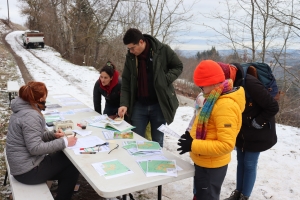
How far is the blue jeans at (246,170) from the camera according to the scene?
8.71ft

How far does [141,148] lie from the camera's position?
2.50m

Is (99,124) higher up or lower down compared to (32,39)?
lower down

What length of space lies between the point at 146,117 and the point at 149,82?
453 mm

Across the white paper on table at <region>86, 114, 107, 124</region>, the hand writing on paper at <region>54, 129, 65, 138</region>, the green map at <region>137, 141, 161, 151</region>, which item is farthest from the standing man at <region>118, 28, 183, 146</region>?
the hand writing on paper at <region>54, 129, 65, 138</region>

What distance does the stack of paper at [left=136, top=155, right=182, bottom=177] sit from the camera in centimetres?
205

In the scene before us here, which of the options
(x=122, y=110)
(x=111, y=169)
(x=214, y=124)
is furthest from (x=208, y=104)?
(x=122, y=110)

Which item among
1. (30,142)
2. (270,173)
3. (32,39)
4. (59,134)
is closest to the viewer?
(30,142)

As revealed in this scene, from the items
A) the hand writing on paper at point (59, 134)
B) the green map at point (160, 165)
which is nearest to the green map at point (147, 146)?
the green map at point (160, 165)

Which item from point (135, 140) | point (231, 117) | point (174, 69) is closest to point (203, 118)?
point (231, 117)

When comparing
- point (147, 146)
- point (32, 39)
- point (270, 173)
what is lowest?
point (270, 173)

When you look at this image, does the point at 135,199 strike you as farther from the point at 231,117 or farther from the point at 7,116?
the point at 7,116

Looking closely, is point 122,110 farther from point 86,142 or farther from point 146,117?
point 86,142

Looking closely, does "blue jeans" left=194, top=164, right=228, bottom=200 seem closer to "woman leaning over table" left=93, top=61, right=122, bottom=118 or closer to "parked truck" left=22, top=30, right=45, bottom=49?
"woman leaning over table" left=93, top=61, right=122, bottom=118

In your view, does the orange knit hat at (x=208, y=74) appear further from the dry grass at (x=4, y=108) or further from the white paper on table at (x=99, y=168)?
the dry grass at (x=4, y=108)
